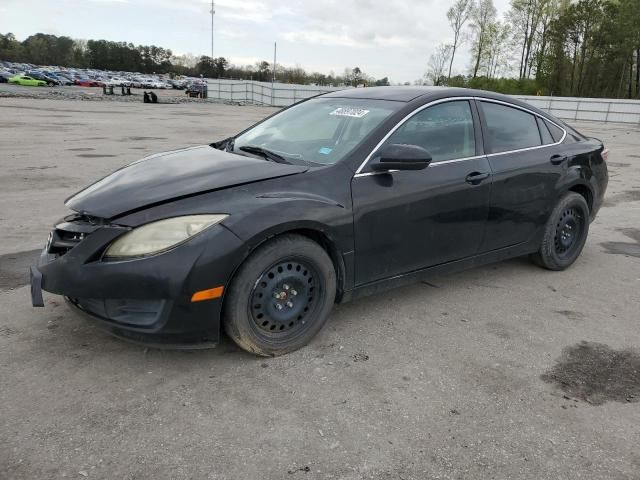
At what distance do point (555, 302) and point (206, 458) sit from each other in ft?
10.1

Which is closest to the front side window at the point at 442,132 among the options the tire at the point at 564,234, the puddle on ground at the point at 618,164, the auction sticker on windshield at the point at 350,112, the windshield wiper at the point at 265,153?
the auction sticker on windshield at the point at 350,112

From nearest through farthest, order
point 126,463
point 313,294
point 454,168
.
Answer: point 126,463 → point 313,294 → point 454,168

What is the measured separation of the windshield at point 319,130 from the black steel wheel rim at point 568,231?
2102 mm

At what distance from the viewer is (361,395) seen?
2.84 meters

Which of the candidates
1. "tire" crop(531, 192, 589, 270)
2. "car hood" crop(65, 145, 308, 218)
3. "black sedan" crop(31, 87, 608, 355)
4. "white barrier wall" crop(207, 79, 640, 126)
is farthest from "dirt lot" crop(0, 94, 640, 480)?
"white barrier wall" crop(207, 79, 640, 126)

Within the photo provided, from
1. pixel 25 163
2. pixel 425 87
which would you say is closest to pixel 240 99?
pixel 25 163

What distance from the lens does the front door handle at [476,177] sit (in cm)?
392

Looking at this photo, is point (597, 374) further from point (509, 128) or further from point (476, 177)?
point (509, 128)

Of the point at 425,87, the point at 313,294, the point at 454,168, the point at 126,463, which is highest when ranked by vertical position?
the point at 425,87

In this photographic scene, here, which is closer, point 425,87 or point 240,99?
point 425,87

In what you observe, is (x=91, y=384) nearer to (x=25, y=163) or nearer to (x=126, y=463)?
(x=126, y=463)

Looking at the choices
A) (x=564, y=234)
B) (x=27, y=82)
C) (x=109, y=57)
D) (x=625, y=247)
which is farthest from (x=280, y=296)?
(x=109, y=57)

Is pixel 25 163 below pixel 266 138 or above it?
below

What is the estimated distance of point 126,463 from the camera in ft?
7.42
